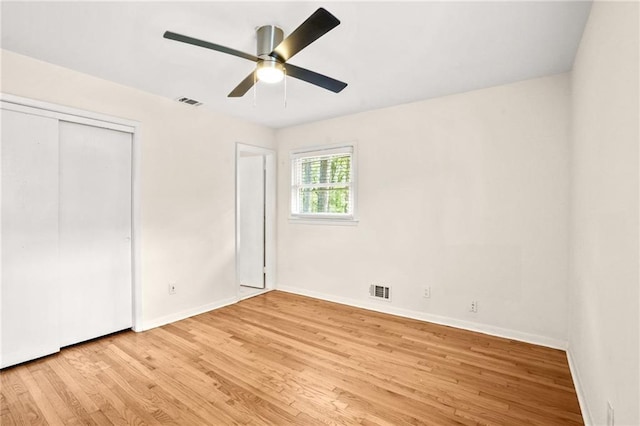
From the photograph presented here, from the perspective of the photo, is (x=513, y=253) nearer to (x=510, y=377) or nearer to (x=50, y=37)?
(x=510, y=377)

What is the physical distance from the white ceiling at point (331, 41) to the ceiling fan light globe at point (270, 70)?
257mm

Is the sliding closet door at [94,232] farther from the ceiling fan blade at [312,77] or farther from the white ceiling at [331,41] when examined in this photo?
the ceiling fan blade at [312,77]

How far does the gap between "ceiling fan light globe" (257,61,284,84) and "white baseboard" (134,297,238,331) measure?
2801mm

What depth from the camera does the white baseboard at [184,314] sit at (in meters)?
3.27

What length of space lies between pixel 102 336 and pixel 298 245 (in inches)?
99.2

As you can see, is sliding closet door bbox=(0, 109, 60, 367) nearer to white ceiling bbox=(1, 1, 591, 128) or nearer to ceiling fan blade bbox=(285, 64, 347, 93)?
white ceiling bbox=(1, 1, 591, 128)

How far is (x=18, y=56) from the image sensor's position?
8.00ft

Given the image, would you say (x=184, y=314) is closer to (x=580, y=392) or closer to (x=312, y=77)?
(x=312, y=77)

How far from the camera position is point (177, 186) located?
3520mm

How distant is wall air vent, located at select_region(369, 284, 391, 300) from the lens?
376cm

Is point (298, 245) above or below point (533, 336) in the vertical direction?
above

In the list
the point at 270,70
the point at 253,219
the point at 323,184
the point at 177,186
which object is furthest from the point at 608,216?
the point at 253,219

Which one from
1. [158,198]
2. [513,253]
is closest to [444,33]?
[513,253]

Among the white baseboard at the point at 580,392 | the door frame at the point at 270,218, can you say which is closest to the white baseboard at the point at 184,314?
the door frame at the point at 270,218
